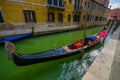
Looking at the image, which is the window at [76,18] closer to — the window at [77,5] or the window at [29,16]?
the window at [77,5]

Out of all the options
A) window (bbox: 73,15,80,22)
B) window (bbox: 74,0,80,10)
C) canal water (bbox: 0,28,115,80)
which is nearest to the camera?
canal water (bbox: 0,28,115,80)

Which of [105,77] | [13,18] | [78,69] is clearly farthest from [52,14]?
[105,77]

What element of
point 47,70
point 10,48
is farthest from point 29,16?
point 10,48

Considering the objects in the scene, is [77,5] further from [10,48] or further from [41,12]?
[10,48]

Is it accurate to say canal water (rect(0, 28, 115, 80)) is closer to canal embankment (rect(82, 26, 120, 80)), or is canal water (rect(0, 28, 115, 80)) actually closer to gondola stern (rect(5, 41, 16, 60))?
canal embankment (rect(82, 26, 120, 80))

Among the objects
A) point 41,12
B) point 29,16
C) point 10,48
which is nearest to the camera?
point 10,48

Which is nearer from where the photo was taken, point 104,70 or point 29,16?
point 104,70

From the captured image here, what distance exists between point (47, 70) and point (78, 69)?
1.61 meters

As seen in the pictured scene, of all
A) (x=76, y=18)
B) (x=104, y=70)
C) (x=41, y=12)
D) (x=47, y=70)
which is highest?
(x=41, y=12)

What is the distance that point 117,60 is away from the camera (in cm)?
416

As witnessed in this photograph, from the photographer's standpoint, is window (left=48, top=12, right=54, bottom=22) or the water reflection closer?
the water reflection

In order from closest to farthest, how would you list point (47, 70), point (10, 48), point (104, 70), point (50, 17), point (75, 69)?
point (10, 48)
point (104, 70)
point (47, 70)
point (75, 69)
point (50, 17)

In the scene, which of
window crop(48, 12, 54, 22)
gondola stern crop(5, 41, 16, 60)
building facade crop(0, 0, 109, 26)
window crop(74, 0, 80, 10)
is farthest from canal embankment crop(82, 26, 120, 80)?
window crop(74, 0, 80, 10)

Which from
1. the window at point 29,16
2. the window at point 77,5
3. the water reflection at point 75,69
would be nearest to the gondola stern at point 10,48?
the water reflection at point 75,69
